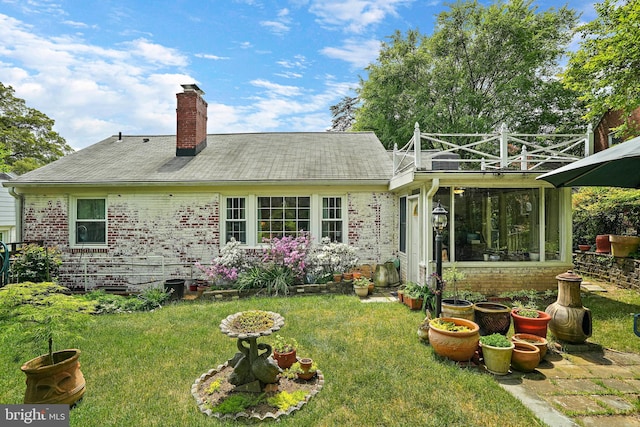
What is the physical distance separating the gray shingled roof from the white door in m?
1.30

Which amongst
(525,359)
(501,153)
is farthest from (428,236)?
(525,359)

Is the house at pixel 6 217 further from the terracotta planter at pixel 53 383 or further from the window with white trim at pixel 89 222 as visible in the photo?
the terracotta planter at pixel 53 383

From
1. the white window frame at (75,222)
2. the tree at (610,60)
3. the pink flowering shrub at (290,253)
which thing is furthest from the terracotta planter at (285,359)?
the tree at (610,60)

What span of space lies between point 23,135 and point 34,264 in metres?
23.8

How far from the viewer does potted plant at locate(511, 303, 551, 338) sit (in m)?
4.84

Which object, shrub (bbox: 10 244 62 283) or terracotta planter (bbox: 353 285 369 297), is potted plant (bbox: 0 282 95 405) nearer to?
terracotta planter (bbox: 353 285 369 297)

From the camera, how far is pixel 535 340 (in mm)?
4648

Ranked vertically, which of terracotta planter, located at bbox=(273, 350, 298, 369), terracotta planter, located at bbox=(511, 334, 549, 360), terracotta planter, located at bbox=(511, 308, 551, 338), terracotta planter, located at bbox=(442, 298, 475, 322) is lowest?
terracotta planter, located at bbox=(273, 350, 298, 369)

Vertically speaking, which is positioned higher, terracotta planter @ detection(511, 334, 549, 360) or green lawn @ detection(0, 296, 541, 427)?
terracotta planter @ detection(511, 334, 549, 360)

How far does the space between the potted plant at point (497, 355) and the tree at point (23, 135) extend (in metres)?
30.6

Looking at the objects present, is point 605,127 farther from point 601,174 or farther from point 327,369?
point 327,369

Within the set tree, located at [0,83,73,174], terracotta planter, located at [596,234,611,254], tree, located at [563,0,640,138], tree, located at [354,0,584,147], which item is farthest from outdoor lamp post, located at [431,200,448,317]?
tree, located at [0,83,73,174]

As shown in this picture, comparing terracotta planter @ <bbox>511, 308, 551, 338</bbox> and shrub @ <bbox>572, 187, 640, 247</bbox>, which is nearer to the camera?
terracotta planter @ <bbox>511, 308, 551, 338</bbox>

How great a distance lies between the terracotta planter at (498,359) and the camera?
4.08 meters
